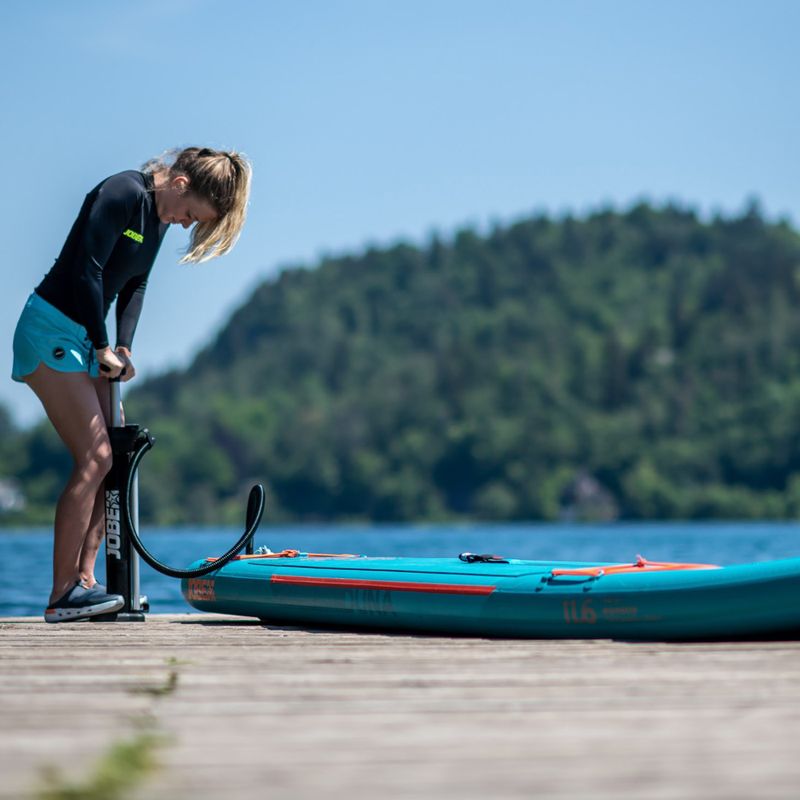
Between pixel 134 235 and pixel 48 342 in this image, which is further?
pixel 134 235

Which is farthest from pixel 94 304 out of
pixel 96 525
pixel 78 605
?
pixel 78 605

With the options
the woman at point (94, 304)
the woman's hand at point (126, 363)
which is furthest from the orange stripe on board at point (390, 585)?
the woman's hand at point (126, 363)

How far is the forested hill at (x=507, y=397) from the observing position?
402 feet

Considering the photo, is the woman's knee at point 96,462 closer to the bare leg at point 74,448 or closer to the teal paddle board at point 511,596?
the bare leg at point 74,448

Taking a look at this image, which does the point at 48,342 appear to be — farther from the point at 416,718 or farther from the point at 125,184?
the point at 416,718

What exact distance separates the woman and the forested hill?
111 m

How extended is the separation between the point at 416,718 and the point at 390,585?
9.15 feet

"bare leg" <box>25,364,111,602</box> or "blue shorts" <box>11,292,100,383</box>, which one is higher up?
"blue shorts" <box>11,292,100,383</box>

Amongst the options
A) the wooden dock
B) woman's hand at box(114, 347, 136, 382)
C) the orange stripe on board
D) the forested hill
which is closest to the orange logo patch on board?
the orange stripe on board

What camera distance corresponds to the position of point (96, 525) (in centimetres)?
659

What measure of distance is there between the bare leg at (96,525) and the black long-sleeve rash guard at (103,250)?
14.4 inches

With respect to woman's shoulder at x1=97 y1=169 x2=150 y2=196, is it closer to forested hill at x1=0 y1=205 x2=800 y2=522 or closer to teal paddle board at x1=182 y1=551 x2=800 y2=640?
teal paddle board at x1=182 y1=551 x2=800 y2=640

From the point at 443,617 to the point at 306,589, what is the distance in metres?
0.84

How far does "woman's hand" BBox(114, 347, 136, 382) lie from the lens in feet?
21.3
